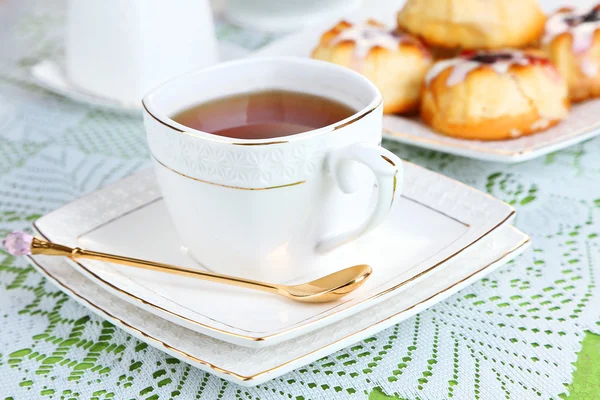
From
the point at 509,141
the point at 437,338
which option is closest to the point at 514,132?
the point at 509,141

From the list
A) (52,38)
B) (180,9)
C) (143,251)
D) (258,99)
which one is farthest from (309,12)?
(143,251)

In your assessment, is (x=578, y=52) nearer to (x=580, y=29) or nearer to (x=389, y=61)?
(x=580, y=29)

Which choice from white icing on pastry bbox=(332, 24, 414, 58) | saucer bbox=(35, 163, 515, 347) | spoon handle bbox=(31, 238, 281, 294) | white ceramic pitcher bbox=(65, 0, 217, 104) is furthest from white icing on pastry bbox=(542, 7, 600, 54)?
spoon handle bbox=(31, 238, 281, 294)

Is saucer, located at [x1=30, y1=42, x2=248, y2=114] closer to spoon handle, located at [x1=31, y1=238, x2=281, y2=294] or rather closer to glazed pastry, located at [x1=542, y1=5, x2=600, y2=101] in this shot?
spoon handle, located at [x1=31, y1=238, x2=281, y2=294]

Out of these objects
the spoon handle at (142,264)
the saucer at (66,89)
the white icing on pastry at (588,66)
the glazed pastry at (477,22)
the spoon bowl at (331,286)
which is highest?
the glazed pastry at (477,22)

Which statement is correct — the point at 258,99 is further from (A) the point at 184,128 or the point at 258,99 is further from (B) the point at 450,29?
(B) the point at 450,29

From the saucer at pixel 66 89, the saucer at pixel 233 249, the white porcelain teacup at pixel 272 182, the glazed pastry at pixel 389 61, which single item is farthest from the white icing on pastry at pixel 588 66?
Result: the saucer at pixel 66 89

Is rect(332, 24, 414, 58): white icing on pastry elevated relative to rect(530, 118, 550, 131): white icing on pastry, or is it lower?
elevated

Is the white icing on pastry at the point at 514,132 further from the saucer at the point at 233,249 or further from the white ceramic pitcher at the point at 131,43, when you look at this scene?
the white ceramic pitcher at the point at 131,43
